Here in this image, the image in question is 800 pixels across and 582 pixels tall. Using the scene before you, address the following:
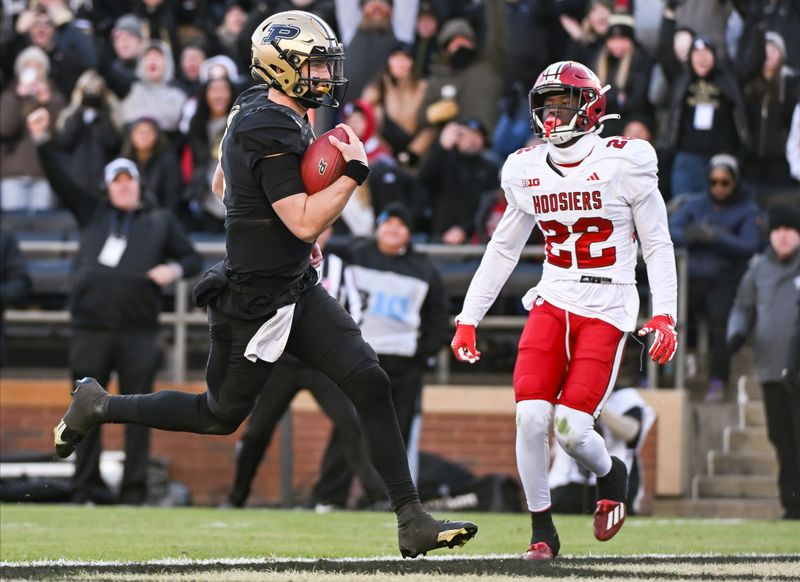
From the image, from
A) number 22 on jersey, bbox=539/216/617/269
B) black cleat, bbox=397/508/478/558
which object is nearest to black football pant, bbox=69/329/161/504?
number 22 on jersey, bbox=539/216/617/269

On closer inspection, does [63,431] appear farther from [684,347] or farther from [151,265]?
[684,347]

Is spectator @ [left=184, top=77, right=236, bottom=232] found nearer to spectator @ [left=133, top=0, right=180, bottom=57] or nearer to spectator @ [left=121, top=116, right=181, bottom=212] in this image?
spectator @ [left=121, top=116, right=181, bottom=212]

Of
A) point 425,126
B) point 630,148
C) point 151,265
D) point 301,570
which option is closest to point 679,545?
point 630,148

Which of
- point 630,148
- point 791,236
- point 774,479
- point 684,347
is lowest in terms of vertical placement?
point 774,479

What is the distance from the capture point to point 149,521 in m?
9.48

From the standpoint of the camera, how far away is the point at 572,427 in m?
6.71

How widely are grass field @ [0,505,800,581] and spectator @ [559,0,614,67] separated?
449cm

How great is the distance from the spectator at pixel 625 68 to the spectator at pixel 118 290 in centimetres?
372

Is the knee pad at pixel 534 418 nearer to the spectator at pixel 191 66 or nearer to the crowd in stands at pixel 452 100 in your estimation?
the crowd in stands at pixel 452 100

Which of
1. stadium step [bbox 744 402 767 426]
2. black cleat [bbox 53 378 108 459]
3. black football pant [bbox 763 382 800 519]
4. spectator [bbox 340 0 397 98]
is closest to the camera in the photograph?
black cleat [bbox 53 378 108 459]

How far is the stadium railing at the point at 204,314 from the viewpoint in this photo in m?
12.6

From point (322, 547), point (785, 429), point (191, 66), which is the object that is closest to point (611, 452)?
point (785, 429)

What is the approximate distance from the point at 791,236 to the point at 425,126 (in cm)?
347

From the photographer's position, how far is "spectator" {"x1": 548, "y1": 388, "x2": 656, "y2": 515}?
11.4 m
